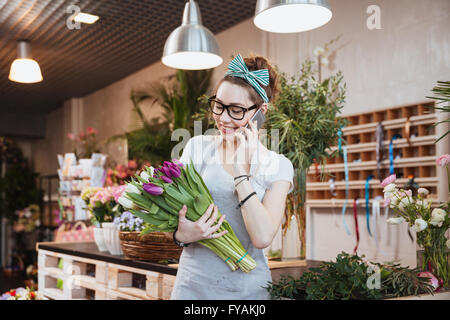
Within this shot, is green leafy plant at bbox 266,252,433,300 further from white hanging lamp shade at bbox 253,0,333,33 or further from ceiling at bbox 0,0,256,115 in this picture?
ceiling at bbox 0,0,256,115

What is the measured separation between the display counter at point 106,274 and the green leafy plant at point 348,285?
0.41m

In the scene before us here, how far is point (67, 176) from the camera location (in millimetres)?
4594

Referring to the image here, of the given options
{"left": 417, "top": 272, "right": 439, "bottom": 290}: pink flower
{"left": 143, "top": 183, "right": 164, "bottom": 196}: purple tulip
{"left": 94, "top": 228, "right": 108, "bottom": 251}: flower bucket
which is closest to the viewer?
{"left": 143, "top": 183, "right": 164, "bottom": 196}: purple tulip

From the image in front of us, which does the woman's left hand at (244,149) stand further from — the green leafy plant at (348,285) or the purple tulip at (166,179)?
the green leafy plant at (348,285)

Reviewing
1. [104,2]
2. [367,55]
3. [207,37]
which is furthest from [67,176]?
[367,55]

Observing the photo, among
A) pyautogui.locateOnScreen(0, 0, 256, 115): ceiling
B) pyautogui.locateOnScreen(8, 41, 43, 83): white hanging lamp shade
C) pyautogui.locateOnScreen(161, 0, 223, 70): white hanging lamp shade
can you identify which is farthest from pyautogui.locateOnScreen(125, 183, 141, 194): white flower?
pyautogui.locateOnScreen(8, 41, 43, 83): white hanging lamp shade

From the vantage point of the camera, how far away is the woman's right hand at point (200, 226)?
1270 mm

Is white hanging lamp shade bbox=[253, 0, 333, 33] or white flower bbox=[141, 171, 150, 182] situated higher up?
white hanging lamp shade bbox=[253, 0, 333, 33]

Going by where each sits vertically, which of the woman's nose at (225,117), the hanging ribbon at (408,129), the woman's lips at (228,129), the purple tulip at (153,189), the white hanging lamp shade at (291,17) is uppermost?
the white hanging lamp shade at (291,17)

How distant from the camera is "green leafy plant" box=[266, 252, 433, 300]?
1323 mm

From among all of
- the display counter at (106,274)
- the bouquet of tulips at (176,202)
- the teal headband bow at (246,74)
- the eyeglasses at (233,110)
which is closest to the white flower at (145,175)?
the bouquet of tulips at (176,202)

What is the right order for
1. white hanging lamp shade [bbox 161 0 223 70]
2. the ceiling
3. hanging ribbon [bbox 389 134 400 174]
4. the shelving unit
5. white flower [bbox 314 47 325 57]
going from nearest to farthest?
white hanging lamp shade [bbox 161 0 223 70] → the shelving unit → hanging ribbon [bbox 389 134 400 174] → white flower [bbox 314 47 325 57] → the ceiling

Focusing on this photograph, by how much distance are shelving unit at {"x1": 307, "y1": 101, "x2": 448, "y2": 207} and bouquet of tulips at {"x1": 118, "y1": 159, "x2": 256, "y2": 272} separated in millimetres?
1974

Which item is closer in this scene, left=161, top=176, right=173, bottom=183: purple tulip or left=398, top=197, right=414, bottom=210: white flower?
left=161, top=176, right=173, bottom=183: purple tulip
